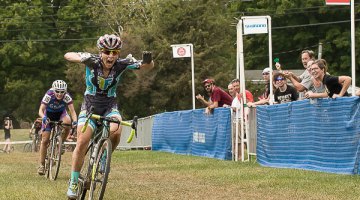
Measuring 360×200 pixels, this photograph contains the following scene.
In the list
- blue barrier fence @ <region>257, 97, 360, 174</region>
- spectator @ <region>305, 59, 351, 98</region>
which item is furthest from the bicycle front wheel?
spectator @ <region>305, 59, 351, 98</region>

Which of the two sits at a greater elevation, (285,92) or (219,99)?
(285,92)

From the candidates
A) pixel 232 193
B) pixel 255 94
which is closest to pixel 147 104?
pixel 255 94

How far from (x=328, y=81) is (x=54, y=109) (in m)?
5.26

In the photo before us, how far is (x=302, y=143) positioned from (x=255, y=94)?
134 feet

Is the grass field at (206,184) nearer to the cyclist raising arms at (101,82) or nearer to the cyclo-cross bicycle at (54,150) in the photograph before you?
the cyclo-cross bicycle at (54,150)

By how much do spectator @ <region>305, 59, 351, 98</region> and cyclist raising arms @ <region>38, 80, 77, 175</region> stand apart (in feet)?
15.0

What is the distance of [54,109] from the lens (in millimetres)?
16172

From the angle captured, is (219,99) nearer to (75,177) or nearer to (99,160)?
(75,177)

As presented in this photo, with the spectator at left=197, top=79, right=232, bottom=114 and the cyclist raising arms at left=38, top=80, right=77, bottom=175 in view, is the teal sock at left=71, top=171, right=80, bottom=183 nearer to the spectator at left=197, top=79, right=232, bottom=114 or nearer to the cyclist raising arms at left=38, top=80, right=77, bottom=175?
the cyclist raising arms at left=38, top=80, right=77, bottom=175

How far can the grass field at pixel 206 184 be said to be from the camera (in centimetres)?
1121

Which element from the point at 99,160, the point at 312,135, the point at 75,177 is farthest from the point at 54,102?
the point at 99,160

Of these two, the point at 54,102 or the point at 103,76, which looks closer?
the point at 103,76

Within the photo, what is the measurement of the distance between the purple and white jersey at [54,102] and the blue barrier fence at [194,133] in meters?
5.26

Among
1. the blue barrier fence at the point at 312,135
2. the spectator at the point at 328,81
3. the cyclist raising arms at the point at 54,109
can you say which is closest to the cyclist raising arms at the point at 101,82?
the spectator at the point at 328,81
